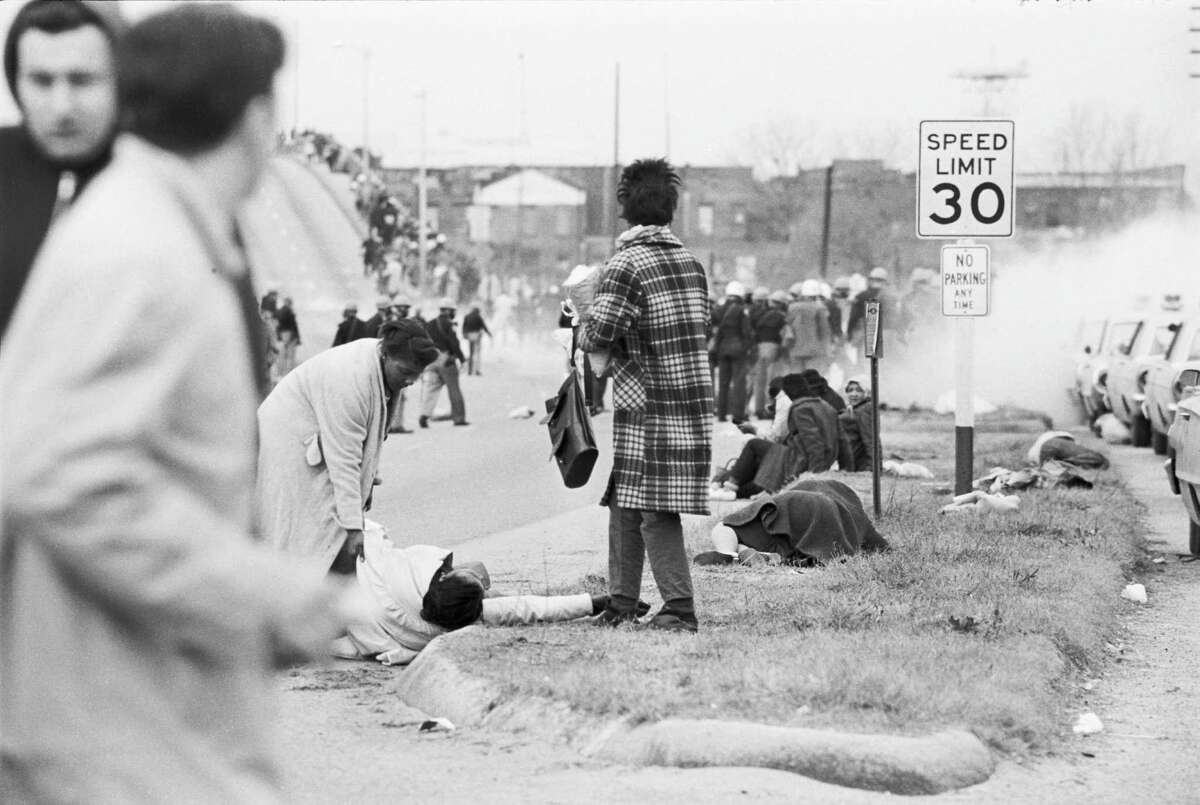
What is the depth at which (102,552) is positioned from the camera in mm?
2252

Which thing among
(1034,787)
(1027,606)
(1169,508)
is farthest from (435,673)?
(1169,508)

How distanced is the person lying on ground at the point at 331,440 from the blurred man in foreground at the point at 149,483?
229 inches

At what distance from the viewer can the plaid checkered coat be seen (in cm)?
851

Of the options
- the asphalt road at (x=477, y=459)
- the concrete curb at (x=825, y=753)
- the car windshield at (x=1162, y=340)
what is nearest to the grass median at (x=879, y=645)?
the concrete curb at (x=825, y=753)

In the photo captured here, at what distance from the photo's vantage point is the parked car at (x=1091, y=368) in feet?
96.2

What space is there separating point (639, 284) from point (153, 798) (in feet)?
20.9

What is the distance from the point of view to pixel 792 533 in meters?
11.4

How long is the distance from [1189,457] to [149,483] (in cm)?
1210

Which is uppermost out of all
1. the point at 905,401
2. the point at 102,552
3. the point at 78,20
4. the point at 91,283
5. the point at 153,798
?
the point at 78,20

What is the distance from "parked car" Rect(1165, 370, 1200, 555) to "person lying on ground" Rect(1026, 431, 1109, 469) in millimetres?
3911

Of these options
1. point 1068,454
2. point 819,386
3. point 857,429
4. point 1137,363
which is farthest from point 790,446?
point 1137,363

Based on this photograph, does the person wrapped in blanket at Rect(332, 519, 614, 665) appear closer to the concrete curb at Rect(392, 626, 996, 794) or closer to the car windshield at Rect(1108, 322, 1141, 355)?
the concrete curb at Rect(392, 626, 996, 794)

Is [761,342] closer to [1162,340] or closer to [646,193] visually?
[1162,340]

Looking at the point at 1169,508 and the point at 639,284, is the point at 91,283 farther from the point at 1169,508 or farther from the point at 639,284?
the point at 1169,508
